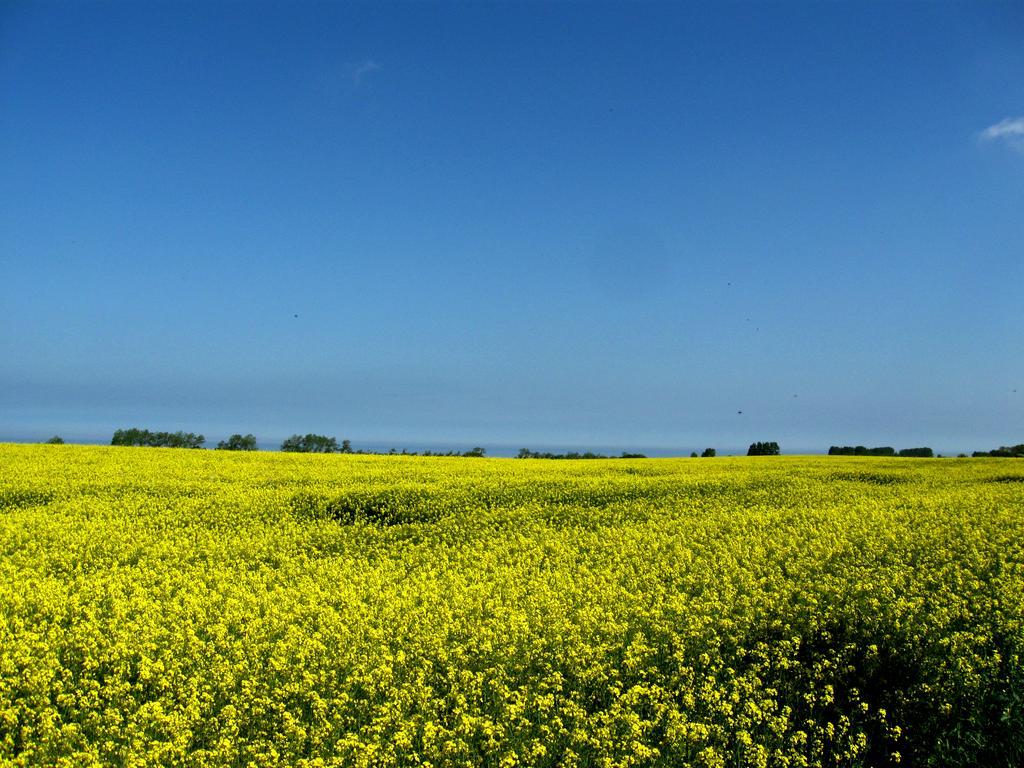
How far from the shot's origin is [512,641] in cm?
883

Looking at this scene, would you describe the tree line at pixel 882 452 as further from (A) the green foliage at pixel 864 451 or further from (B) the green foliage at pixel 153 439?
(B) the green foliage at pixel 153 439

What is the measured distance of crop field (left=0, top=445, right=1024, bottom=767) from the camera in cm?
685

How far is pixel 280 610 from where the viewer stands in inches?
384

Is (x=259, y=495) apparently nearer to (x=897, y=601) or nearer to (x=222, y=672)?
(x=222, y=672)

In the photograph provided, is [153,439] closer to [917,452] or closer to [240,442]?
[240,442]

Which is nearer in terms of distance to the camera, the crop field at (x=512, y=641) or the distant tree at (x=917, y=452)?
the crop field at (x=512, y=641)

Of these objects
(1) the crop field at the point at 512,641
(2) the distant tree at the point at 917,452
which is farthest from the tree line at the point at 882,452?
(1) the crop field at the point at 512,641

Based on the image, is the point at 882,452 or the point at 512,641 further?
the point at 882,452

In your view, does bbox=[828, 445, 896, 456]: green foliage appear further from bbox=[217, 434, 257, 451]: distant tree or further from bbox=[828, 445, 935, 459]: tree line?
bbox=[217, 434, 257, 451]: distant tree

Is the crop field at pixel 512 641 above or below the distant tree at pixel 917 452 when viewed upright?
below

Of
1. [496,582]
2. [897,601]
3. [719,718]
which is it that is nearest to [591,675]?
[719,718]

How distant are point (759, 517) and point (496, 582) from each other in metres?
8.08

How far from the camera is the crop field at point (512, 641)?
6.85 m

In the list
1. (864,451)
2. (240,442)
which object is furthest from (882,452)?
(240,442)
